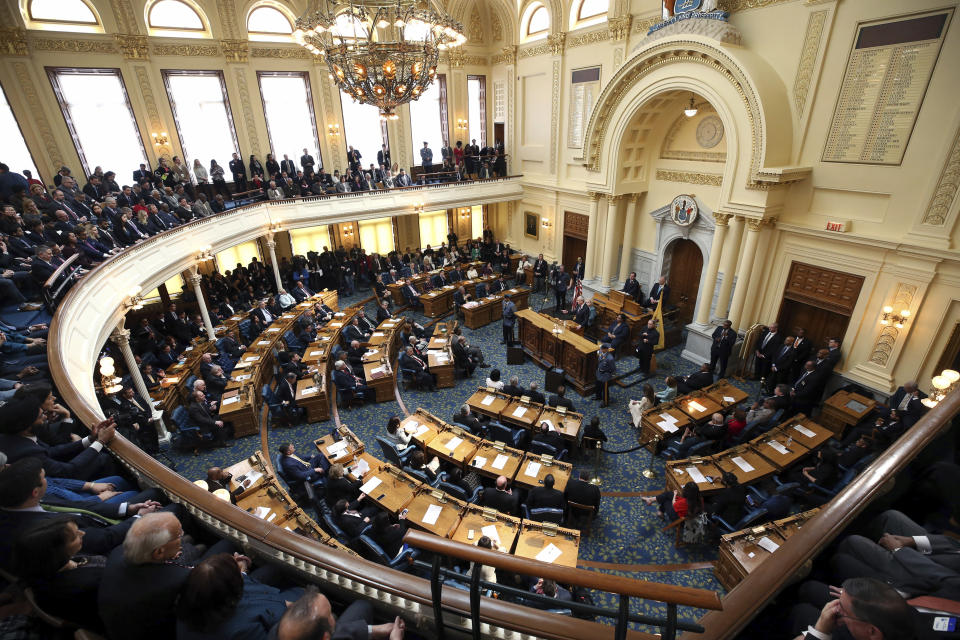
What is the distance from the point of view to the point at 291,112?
1731 cm

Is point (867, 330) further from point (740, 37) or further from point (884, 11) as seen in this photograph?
point (740, 37)

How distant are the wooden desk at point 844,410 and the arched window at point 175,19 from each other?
21.5m

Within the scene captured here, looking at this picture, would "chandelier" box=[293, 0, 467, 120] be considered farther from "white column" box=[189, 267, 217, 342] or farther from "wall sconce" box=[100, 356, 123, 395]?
"white column" box=[189, 267, 217, 342]

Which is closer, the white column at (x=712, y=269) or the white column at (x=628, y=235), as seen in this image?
the white column at (x=712, y=269)

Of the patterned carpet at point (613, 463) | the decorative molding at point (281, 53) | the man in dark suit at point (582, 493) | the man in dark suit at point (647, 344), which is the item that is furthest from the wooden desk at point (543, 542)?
the decorative molding at point (281, 53)

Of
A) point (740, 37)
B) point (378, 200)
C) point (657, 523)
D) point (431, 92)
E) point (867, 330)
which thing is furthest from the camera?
point (431, 92)

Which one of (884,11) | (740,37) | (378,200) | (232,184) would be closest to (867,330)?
(884,11)

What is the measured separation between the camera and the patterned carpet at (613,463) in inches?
250

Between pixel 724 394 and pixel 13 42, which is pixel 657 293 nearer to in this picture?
pixel 724 394

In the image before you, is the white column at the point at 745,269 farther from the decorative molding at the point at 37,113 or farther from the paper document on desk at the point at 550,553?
the decorative molding at the point at 37,113

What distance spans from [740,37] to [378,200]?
1245 centimetres

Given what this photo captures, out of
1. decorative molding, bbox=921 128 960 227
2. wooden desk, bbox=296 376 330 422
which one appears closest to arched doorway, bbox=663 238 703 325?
decorative molding, bbox=921 128 960 227

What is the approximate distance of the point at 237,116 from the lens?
1630 cm

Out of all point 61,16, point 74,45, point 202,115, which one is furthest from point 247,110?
point 61,16
